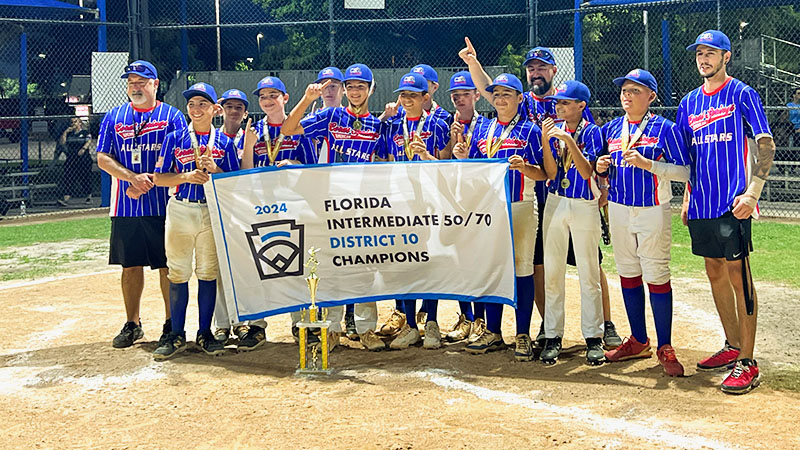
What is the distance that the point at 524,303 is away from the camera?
6.82m

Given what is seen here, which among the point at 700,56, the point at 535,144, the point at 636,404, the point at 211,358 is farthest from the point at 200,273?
the point at 700,56

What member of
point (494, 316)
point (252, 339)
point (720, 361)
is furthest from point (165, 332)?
point (720, 361)

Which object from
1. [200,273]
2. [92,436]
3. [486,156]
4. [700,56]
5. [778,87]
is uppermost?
[778,87]

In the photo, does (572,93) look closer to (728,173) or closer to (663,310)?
(728,173)

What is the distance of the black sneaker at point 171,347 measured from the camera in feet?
22.4

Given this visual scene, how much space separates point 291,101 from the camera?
17.1 metres

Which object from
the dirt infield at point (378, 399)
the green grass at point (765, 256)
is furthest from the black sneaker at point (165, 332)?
the green grass at point (765, 256)

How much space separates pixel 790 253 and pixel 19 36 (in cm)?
1609

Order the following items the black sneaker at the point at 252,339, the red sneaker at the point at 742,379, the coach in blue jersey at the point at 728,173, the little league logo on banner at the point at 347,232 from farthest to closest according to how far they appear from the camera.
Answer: the black sneaker at the point at 252,339 → the little league logo on banner at the point at 347,232 → the coach in blue jersey at the point at 728,173 → the red sneaker at the point at 742,379

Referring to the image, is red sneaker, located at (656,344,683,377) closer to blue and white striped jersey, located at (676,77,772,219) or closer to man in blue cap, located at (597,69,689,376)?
man in blue cap, located at (597,69,689,376)

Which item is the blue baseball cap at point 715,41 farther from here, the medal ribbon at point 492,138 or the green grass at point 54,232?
the green grass at point 54,232

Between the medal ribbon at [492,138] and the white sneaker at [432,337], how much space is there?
1.47 meters

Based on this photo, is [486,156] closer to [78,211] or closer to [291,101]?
[291,101]

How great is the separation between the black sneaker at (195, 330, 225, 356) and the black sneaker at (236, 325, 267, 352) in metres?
Answer: 0.17
